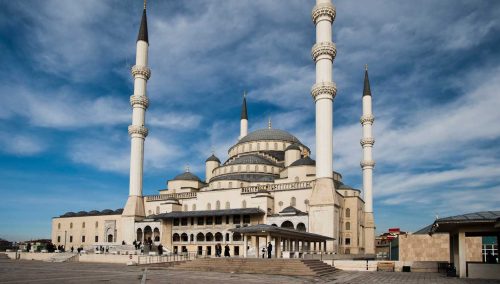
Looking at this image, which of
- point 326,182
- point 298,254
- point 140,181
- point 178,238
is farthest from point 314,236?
point 140,181

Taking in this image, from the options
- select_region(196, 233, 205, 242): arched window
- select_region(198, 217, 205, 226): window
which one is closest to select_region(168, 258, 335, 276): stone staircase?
select_region(198, 217, 205, 226): window

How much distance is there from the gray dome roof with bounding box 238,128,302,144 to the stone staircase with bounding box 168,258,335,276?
36.4m

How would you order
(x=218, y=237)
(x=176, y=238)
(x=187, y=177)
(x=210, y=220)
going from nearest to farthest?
(x=218, y=237) < (x=210, y=220) < (x=176, y=238) < (x=187, y=177)

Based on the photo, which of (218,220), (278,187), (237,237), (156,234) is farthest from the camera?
(156,234)

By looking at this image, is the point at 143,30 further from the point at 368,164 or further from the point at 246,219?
the point at 368,164

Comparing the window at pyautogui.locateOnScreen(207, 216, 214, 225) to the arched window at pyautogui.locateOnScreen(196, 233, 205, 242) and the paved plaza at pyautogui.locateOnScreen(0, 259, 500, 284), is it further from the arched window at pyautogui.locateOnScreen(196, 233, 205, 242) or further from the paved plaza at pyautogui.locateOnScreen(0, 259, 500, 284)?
the paved plaza at pyautogui.locateOnScreen(0, 259, 500, 284)

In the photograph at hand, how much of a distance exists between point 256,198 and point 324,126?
10948mm

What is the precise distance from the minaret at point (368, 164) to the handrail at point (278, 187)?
11.3 metres

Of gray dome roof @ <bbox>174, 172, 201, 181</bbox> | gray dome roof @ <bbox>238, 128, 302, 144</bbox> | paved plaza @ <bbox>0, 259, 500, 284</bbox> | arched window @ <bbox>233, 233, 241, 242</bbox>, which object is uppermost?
gray dome roof @ <bbox>238, 128, 302, 144</bbox>

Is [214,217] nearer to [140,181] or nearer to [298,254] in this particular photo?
[140,181]

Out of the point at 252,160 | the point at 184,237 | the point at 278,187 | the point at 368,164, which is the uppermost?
the point at 252,160

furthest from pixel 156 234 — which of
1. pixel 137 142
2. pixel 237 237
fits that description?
pixel 137 142

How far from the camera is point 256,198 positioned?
153 ft

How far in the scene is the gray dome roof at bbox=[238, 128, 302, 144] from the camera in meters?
64.4
